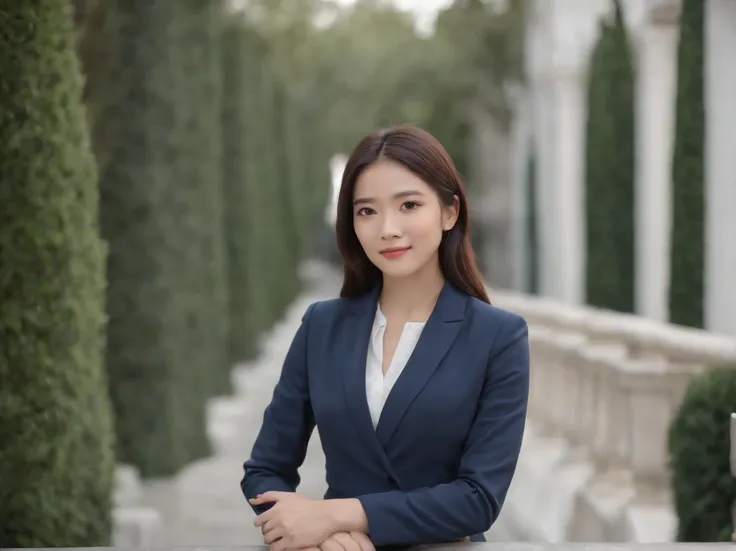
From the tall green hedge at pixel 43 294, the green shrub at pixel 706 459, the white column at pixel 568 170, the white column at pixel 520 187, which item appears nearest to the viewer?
the green shrub at pixel 706 459

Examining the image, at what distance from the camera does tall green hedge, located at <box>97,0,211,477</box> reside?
880cm

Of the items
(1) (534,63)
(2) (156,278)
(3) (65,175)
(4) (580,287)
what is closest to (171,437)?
(2) (156,278)

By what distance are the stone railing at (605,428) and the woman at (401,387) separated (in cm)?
276

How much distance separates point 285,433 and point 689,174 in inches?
287

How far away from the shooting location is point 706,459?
442 centimetres

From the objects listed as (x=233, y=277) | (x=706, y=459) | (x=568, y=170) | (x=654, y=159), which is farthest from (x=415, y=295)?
(x=568, y=170)

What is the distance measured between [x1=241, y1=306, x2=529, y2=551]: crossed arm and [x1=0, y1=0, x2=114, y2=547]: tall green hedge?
2453 mm

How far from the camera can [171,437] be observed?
9.04 meters

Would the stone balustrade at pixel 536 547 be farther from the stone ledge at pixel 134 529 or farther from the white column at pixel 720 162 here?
the white column at pixel 720 162

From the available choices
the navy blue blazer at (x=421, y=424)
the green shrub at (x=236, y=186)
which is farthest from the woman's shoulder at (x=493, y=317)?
the green shrub at (x=236, y=186)

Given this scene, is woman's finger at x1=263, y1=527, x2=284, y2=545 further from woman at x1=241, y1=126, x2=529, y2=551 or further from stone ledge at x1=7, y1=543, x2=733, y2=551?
stone ledge at x1=7, y1=543, x2=733, y2=551

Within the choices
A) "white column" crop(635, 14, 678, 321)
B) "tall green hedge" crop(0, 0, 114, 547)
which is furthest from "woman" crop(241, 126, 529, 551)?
"white column" crop(635, 14, 678, 321)

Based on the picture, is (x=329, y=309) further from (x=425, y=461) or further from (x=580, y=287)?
(x=580, y=287)

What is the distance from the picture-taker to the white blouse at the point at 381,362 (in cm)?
249
